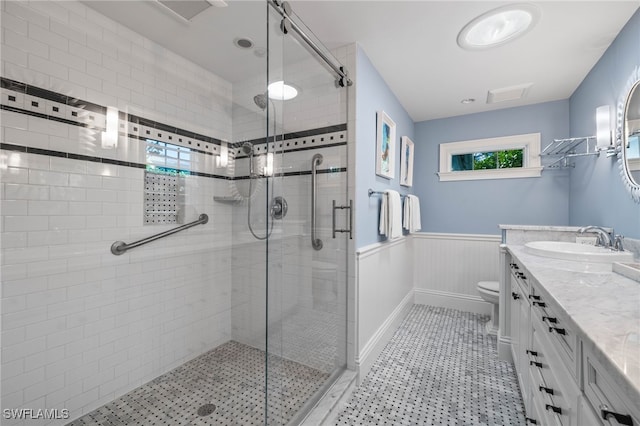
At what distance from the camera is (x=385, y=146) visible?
8.02ft

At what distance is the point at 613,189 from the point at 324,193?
1943mm

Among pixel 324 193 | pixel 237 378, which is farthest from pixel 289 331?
pixel 324 193

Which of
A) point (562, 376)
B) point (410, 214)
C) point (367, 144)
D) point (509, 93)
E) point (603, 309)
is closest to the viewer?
point (603, 309)

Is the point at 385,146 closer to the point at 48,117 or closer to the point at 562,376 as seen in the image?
the point at 562,376

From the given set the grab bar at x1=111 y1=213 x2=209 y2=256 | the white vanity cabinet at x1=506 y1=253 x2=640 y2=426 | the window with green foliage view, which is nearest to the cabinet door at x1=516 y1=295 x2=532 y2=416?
the white vanity cabinet at x1=506 y1=253 x2=640 y2=426

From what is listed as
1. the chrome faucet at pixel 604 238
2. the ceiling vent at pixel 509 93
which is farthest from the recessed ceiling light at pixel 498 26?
the chrome faucet at pixel 604 238

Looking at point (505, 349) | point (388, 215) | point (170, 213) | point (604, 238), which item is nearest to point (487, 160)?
point (604, 238)

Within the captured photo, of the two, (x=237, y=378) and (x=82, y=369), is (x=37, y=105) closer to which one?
(x=82, y=369)

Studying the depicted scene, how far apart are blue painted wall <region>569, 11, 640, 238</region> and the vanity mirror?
0.23ft

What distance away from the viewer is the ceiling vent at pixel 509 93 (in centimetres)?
251

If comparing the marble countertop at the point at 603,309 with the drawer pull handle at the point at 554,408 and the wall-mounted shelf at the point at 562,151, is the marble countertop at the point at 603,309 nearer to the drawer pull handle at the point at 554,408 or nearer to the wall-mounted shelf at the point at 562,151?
the drawer pull handle at the point at 554,408

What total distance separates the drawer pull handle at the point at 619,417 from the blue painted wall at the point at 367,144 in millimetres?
1422

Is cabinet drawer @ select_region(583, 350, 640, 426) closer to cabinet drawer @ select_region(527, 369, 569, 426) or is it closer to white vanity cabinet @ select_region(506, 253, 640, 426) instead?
white vanity cabinet @ select_region(506, 253, 640, 426)

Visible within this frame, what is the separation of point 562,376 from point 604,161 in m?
1.94
